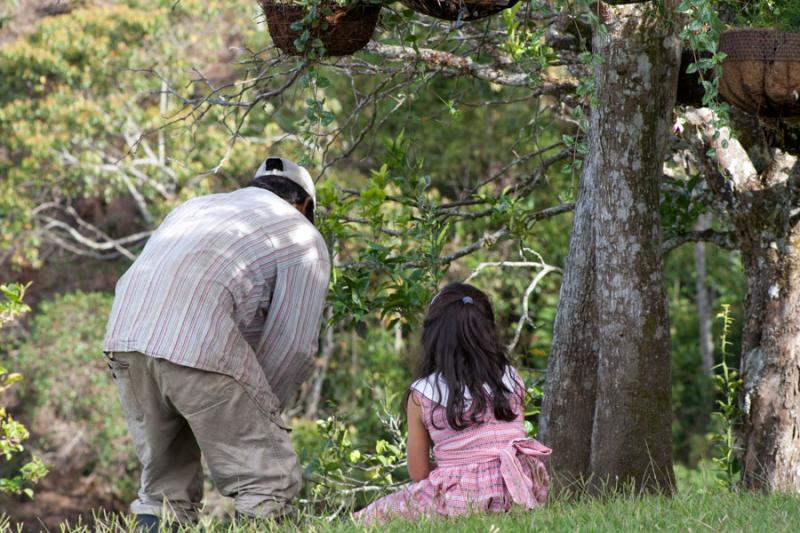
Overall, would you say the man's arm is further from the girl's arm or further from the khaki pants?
the girl's arm

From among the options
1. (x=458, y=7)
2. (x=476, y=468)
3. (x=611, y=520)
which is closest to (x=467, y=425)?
(x=476, y=468)

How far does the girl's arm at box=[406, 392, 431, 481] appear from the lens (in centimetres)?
398

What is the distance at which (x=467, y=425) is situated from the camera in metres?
3.92

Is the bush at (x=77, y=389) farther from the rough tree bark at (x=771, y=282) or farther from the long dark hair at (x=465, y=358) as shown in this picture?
the long dark hair at (x=465, y=358)

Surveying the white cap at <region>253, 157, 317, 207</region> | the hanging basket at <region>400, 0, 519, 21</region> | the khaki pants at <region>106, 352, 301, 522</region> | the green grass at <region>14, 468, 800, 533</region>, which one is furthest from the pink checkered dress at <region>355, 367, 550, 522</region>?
the hanging basket at <region>400, 0, 519, 21</region>

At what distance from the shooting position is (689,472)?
43.1 ft

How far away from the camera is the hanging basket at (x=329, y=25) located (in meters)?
4.04

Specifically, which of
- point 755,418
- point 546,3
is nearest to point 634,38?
point 546,3

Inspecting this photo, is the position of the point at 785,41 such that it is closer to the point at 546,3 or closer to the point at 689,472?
the point at 546,3

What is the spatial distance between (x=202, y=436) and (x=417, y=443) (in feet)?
2.62

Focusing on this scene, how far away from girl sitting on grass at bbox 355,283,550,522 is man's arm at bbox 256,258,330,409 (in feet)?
1.40

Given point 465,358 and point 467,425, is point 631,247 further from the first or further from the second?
point 467,425

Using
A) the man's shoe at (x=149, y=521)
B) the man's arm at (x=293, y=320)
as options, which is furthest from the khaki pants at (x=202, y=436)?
the man's arm at (x=293, y=320)

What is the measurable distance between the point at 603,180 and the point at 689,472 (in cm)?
949
